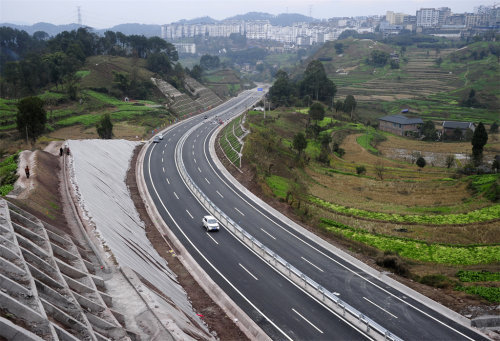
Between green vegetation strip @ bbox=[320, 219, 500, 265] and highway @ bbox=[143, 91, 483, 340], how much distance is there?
492cm

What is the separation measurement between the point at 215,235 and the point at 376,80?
132053 millimetres

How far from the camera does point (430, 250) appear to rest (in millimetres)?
34531

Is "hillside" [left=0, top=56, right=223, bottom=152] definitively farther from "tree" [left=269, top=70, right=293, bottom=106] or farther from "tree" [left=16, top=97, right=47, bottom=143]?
"tree" [left=269, top=70, right=293, bottom=106]

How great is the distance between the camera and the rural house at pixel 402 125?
9506cm

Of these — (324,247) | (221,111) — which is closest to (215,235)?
(324,247)

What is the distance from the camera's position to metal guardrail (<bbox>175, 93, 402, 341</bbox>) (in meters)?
23.8

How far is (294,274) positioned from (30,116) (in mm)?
42398

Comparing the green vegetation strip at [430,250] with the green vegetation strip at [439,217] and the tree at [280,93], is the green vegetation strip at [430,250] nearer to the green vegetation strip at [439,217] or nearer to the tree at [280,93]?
the green vegetation strip at [439,217]

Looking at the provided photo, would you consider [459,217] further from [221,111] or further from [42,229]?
[221,111]

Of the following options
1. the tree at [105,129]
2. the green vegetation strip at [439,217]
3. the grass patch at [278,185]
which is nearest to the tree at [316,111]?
the grass patch at [278,185]

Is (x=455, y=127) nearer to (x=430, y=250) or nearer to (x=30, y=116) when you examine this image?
(x=430, y=250)

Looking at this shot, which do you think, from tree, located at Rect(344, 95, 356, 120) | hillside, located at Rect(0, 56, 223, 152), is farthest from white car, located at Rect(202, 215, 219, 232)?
tree, located at Rect(344, 95, 356, 120)

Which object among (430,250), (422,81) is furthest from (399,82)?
(430,250)

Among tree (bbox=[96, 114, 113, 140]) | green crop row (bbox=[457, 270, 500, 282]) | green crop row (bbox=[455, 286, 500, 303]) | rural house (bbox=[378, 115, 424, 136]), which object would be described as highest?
tree (bbox=[96, 114, 113, 140])
